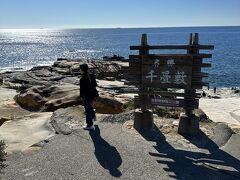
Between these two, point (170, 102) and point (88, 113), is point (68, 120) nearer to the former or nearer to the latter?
point (88, 113)

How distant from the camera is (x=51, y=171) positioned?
754 cm

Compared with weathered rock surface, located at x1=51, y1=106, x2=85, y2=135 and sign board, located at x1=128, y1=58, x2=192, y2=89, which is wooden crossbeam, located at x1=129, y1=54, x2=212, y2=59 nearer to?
sign board, located at x1=128, y1=58, x2=192, y2=89

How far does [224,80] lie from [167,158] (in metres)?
39.5

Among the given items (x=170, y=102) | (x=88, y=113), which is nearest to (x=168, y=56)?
(x=170, y=102)

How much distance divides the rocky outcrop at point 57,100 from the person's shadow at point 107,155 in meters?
5.86

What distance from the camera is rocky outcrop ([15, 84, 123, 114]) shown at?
51.3ft

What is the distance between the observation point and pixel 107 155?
838 centimetres

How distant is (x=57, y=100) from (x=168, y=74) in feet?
25.5

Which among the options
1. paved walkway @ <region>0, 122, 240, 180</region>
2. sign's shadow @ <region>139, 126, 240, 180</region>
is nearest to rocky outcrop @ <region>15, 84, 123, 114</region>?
paved walkway @ <region>0, 122, 240, 180</region>

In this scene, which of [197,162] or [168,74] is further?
[168,74]

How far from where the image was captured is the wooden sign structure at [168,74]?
964 cm

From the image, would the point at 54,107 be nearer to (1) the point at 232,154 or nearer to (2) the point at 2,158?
(2) the point at 2,158

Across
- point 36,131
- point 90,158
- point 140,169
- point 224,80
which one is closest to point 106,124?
point 36,131

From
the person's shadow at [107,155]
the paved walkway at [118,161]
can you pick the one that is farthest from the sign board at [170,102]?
the person's shadow at [107,155]
